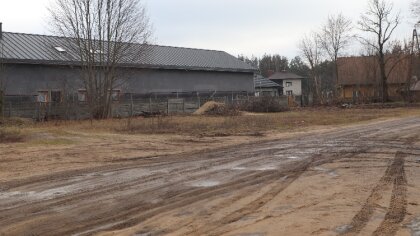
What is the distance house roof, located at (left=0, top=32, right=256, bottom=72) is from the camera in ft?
117

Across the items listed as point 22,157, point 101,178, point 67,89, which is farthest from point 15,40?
point 101,178

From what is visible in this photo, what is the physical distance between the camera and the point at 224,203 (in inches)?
327

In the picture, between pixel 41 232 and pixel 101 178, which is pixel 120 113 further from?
pixel 41 232

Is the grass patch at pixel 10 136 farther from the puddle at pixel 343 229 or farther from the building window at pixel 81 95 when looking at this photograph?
the building window at pixel 81 95

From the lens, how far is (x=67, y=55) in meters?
37.0

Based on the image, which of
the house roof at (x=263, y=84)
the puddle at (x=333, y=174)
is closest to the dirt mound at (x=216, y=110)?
the puddle at (x=333, y=174)

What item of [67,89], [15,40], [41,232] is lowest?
[41,232]

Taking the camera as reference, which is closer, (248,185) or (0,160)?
(248,185)

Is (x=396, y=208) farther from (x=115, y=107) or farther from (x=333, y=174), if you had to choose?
(x=115, y=107)

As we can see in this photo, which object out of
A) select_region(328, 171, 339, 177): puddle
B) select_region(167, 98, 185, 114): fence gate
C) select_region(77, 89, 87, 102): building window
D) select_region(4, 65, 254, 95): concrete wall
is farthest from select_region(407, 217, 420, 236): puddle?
select_region(167, 98, 185, 114): fence gate

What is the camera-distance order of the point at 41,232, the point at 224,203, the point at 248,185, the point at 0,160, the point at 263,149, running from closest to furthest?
the point at 41,232
the point at 224,203
the point at 248,185
the point at 0,160
the point at 263,149

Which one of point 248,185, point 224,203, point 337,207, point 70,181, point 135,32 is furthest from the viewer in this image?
point 135,32

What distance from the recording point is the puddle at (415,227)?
6246 millimetres

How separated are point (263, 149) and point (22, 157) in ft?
23.8
